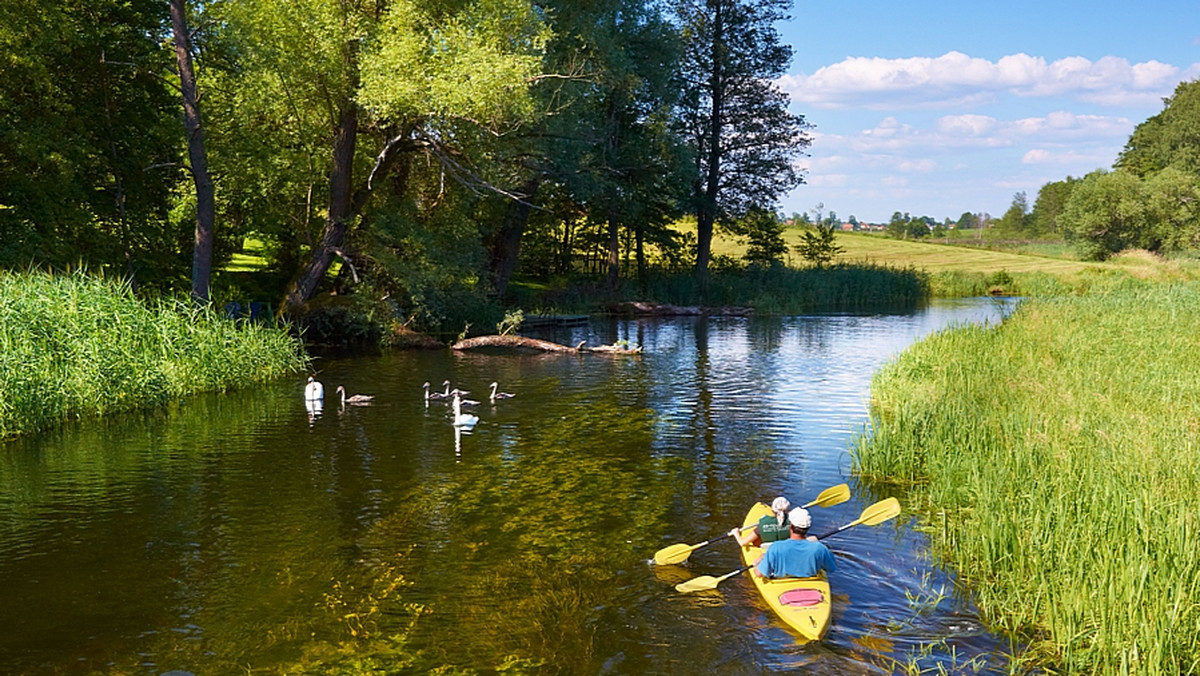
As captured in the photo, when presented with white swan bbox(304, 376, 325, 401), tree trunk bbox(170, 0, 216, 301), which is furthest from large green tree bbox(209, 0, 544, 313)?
white swan bbox(304, 376, 325, 401)

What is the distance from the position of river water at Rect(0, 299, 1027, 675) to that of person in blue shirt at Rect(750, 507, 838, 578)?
0.42 meters

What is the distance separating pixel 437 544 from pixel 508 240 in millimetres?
30424

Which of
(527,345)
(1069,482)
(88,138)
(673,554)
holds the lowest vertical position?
(673,554)

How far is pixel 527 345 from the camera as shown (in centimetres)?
3052

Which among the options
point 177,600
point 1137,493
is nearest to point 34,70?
point 177,600

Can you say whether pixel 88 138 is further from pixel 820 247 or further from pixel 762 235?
pixel 820 247

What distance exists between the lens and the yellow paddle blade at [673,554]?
10078 mm

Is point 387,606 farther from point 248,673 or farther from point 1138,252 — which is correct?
point 1138,252

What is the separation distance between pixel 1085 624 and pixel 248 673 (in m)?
6.99

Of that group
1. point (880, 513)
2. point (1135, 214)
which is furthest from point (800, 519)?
point (1135, 214)

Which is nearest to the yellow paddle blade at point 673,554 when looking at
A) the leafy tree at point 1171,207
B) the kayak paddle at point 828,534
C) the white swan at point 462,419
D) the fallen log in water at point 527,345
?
the kayak paddle at point 828,534

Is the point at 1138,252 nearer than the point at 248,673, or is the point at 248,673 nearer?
the point at 248,673

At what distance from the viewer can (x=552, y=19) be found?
1271 inches

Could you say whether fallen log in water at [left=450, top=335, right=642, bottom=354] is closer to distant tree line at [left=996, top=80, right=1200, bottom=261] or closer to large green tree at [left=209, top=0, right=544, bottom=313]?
large green tree at [left=209, top=0, right=544, bottom=313]
